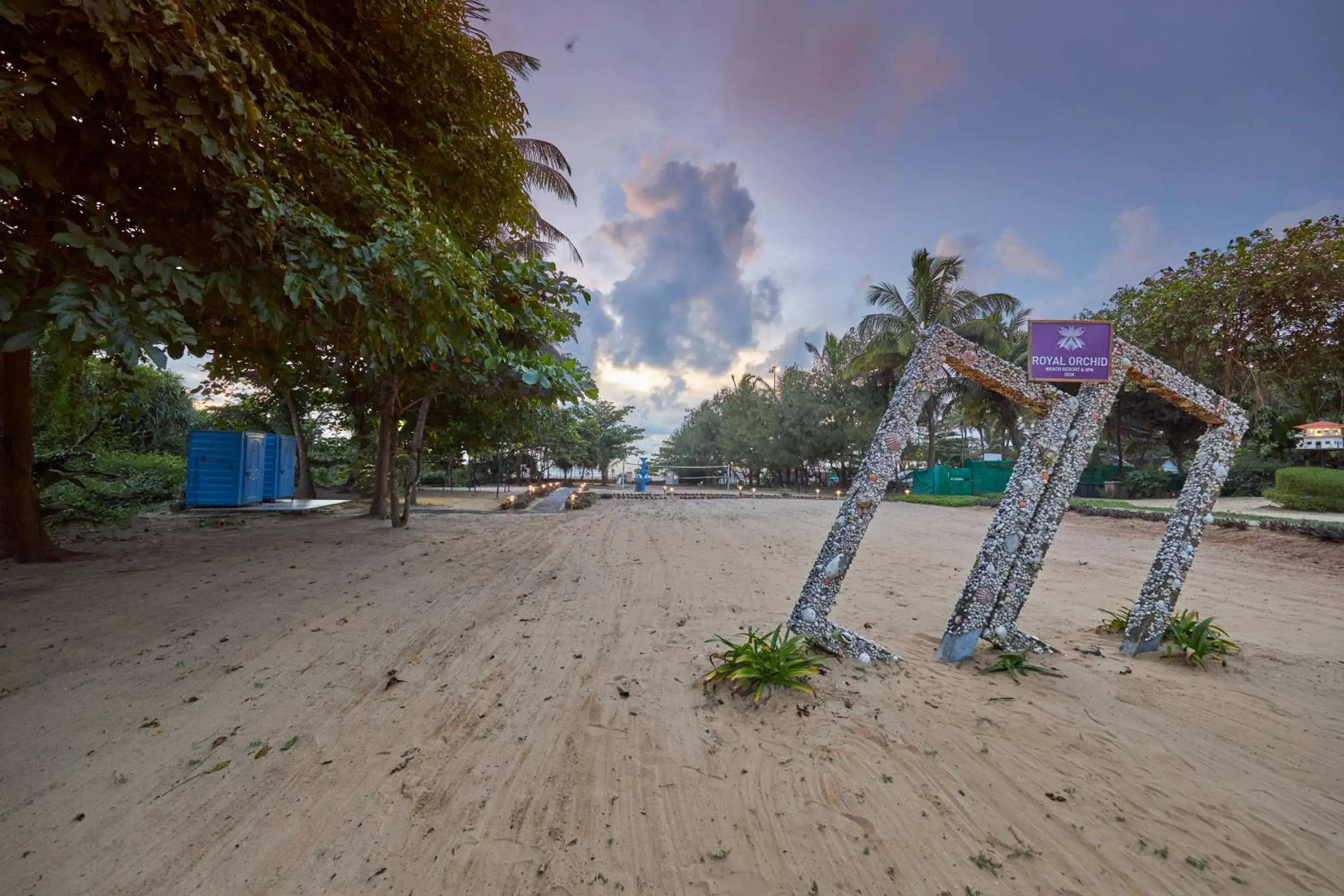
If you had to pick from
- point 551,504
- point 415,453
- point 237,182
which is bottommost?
point 551,504

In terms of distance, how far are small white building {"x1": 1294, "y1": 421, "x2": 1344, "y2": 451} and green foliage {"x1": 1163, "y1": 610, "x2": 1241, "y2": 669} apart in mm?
19558

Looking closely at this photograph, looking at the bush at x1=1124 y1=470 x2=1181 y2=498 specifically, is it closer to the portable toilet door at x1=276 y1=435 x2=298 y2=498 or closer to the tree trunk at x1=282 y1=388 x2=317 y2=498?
the portable toilet door at x1=276 y1=435 x2=298 y2=498

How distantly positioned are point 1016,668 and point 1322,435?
21549 millimetres

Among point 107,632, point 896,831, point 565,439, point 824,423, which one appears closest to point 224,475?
point 107,632

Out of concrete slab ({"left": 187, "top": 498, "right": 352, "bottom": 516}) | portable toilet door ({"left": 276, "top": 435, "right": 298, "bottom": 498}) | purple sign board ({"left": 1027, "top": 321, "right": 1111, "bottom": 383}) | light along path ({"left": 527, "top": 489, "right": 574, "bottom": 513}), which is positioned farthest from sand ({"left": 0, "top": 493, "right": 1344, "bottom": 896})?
portable toilet door ({"left": 276, "top": 435, "right": 298, "bottom": 498})

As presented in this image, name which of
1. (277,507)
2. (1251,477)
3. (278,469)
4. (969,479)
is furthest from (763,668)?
(1251,477)

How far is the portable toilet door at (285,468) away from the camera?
1585 centimetres

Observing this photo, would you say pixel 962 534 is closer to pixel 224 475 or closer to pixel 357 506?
pixel 357 506

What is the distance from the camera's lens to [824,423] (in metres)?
28.6

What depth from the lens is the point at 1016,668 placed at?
3459 millimetres

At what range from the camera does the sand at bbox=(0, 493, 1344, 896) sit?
185 centimetres

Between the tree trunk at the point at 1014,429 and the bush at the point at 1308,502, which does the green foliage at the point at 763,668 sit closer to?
the bush at the point at 1308,502

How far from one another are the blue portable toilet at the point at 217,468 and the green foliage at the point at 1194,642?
1742 centimetres

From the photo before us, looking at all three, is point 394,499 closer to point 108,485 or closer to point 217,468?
point 217,468
